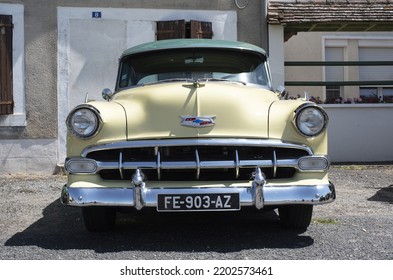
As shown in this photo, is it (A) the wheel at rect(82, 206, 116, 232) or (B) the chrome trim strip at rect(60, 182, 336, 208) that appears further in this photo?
(A) the wheel at rect(82, 206, 116, 232)

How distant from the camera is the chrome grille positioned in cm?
392

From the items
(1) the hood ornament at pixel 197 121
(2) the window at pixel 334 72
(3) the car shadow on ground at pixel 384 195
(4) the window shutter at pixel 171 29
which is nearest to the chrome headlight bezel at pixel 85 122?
(1) the hood ornament at pixel 197 121

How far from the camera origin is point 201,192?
12.5ft

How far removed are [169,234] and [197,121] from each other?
110 cm

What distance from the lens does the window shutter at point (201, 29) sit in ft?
29.7

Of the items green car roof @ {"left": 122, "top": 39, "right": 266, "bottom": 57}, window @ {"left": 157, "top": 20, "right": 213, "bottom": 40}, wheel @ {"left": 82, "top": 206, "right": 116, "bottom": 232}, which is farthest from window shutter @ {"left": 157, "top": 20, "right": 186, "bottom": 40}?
wheel @ {"left": 82, "top": 206, "right": 116, "bottom": 232}

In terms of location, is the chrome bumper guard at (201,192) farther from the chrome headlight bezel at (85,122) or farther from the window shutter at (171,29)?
the window shutter at (171,29)

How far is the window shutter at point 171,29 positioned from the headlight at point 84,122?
17.1 feet

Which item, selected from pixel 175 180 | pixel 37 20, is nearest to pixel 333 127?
pixel 37 20

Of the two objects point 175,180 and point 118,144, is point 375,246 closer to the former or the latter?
point 175,180

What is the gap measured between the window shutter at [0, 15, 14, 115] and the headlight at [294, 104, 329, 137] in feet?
19.8

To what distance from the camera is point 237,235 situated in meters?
4.48

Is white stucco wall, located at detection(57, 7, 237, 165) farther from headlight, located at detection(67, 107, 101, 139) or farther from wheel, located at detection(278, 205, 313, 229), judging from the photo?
wheel, located at detection(278, 205, 313, 229)

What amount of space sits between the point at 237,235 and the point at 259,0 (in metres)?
6.02
